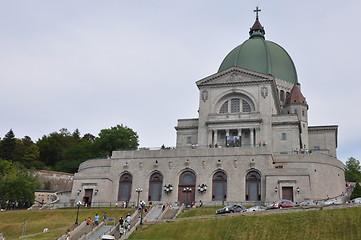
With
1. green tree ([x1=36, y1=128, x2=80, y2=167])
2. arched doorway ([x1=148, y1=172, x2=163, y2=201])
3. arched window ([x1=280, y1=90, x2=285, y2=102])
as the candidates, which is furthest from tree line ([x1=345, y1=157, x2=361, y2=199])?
green tree ([x1=36, y1=128, x2=80, y2=167])

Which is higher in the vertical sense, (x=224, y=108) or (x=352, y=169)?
(x=224, y=108)

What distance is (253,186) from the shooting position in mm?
63875

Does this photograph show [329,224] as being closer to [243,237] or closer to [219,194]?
[243,237]

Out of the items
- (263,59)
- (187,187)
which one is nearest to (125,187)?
(187,187)

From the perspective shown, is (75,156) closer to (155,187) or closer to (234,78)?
(234,78)

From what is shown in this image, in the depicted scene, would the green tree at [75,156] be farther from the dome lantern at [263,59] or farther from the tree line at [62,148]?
the dome lantern at [263,59]

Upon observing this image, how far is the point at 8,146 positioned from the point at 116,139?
23.3 metres

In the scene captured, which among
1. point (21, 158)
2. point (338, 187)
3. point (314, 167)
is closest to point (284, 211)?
point (314, 167)

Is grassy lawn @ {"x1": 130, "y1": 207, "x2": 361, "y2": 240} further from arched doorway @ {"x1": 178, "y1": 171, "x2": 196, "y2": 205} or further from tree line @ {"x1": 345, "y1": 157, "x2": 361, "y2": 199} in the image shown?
tree line @ {"x1": 345, "y1": 157, "x2": 361, "y2": 199}

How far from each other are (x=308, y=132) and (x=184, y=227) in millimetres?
55109

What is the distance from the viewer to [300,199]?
6075 cm

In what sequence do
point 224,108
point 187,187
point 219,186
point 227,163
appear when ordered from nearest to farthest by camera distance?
point 219,186 → point 227,163 → point 187,187 → point 224,108

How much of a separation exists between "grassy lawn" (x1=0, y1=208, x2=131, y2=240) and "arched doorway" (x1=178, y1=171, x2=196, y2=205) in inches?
414

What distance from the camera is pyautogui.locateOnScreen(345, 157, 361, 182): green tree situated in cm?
9481
